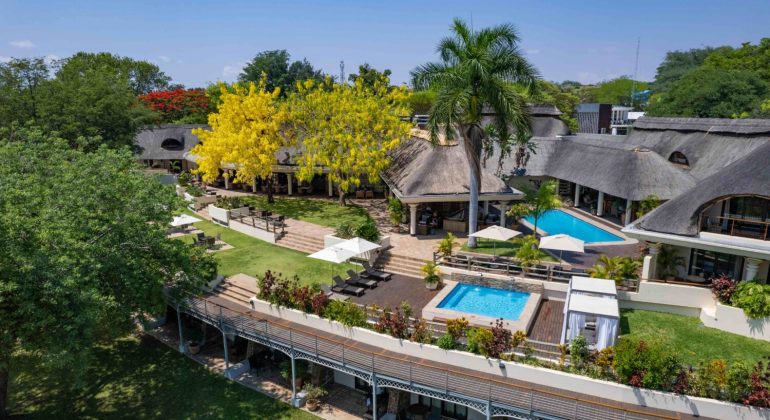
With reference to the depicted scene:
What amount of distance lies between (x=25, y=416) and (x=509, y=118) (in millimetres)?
22071

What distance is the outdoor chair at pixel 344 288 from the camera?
20.3 meters

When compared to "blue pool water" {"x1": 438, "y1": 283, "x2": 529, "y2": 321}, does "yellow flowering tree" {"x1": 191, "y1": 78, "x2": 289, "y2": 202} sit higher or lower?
higher

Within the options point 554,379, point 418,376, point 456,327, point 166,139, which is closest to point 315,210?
point 456,327

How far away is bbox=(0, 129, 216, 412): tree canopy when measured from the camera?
43.7 feet

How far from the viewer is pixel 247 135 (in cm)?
3173

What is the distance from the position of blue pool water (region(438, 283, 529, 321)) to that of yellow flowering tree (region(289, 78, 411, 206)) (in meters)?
12.4

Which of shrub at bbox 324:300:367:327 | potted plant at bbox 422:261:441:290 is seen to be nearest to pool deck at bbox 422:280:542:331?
potted plant at bbox 422:261:441:290

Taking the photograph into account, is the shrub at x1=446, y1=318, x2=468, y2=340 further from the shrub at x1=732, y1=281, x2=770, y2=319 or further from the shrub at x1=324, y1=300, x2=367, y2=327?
the shrub at x1=732, y1=281, x2=770, y2=319

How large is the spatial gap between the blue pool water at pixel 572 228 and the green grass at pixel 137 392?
1839 cm

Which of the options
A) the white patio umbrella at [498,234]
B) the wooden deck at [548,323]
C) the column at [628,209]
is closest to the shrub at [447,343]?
the wooden deck at [548,323]

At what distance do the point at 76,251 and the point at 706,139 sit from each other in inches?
1340

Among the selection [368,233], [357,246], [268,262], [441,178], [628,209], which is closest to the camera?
[357,246]

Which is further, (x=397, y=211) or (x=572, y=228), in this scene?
(x=572, y=228)

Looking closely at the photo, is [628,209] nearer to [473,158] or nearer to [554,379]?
[473,158]
